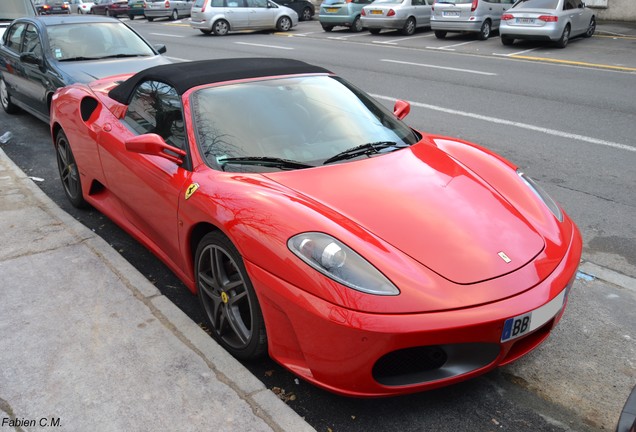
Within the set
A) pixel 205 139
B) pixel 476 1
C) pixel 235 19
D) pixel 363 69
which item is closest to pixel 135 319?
pixel 205 139

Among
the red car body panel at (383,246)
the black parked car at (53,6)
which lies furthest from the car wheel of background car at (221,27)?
the red car body panel at (383,246)

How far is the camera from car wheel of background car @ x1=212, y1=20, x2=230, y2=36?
885 inches

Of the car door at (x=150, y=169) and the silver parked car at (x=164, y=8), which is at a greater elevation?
the car door at (x=150, y=169)

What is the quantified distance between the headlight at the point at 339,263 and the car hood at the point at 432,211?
0.67ft

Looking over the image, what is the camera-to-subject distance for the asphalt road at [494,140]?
110 inches

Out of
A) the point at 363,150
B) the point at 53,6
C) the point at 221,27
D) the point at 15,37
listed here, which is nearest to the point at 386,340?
the point at 363,150

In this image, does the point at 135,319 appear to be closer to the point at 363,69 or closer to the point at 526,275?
the point at 526,275

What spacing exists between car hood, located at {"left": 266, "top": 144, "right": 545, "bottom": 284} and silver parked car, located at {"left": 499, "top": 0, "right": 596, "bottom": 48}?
47.3 ft

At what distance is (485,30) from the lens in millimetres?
18844

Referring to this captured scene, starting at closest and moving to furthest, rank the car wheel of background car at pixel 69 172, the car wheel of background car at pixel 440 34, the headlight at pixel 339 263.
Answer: the headlight at pixel 339 263 < the car wheel of background car at pixel 69 172 < the car wheel of background car at pixel 440 34

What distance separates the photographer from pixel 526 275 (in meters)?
2.72

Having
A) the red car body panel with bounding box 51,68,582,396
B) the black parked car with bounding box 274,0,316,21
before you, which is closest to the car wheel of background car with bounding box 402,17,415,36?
the black parked car with bounding box 274,0,316,21

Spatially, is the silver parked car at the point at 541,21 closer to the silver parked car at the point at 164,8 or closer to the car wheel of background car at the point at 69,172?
the car wheel of background car at the point at 69,172

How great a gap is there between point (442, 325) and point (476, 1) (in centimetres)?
1780
